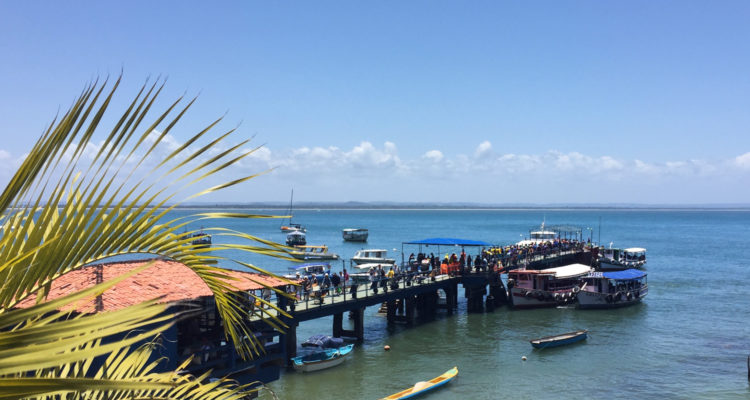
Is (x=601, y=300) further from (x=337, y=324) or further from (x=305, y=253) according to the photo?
(x=305, y=253)

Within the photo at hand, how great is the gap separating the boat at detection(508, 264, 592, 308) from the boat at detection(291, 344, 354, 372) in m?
18.6

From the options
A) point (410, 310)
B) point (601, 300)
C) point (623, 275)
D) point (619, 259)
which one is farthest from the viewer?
point (619, 259)

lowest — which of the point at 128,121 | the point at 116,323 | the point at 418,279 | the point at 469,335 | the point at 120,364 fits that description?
the point at 469,335

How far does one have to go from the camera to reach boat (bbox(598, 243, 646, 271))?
65.8 m

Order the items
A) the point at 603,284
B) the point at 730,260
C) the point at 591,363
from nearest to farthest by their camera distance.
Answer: the point at 591,363, the point at 603,284, the point at 730,260

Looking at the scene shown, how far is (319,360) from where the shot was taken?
92.1 feet

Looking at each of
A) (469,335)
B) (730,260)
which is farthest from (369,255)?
(730,260)

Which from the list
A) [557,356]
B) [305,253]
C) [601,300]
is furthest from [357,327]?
[305,253]

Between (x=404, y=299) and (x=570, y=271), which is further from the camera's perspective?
(x=570, y=271)

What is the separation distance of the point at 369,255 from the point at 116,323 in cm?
7331

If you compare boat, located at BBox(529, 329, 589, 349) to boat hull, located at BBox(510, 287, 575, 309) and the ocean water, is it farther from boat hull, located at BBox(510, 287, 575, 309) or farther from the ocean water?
boat hull, located at BBox(510, 287, 575, 309)

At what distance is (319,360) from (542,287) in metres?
22.1

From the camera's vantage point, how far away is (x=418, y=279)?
3850 cm

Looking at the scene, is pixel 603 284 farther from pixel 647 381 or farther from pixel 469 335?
pixel 647 381
